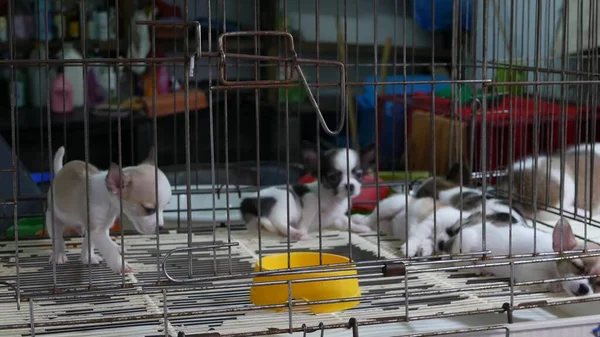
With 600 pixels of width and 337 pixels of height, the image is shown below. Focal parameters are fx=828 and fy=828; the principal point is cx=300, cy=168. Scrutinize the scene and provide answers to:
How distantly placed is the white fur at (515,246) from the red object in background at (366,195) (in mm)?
871

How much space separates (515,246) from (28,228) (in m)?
1.76

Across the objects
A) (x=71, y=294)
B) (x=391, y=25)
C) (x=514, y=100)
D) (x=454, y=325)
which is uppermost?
(x=391, y=25)

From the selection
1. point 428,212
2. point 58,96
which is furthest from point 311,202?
point 58,96

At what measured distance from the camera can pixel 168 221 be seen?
3.18m

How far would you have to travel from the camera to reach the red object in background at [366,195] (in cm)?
345

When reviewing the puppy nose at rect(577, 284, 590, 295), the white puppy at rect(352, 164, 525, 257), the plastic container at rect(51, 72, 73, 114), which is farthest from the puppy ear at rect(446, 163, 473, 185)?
the plastic container at rect(51, 72, 73, 114)

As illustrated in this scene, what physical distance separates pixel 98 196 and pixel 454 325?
3.72ft

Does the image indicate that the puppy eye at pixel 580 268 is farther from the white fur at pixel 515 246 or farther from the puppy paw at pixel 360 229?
the puppy paw at pixel 360 229

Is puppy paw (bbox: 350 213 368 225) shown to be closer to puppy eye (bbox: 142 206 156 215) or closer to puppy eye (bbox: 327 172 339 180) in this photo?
puppy eye (bbox: 327 172 339 180)

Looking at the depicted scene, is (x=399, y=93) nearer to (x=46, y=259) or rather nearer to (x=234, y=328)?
(x=46, y=259)

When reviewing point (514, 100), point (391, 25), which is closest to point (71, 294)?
point (514, 100)

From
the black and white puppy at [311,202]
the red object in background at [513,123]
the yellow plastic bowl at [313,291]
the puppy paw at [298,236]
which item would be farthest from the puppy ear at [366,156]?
the yellow plastic bowl at [313,291]

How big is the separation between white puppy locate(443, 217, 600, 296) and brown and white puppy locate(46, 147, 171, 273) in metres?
0.92

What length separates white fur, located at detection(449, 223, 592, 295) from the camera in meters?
2.45
